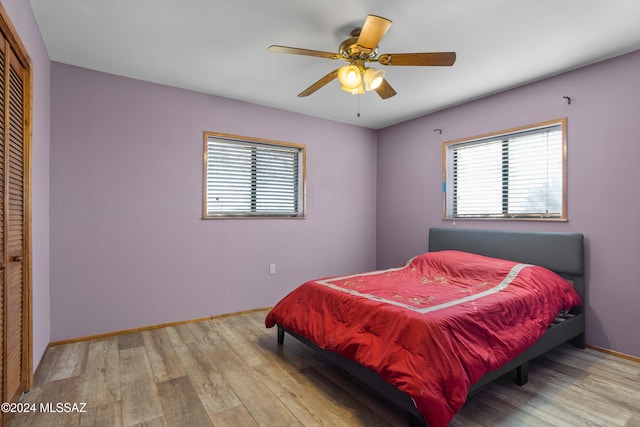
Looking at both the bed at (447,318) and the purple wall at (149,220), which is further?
the purple wall at (149,220)

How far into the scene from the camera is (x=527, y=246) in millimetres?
3131

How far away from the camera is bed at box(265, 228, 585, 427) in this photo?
5.57 ft

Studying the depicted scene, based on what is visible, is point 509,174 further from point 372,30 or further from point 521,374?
point 372,30

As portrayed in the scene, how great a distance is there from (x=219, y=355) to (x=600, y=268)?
10.7ft

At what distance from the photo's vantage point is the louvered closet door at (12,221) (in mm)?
1733

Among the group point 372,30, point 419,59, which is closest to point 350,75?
point 372,30

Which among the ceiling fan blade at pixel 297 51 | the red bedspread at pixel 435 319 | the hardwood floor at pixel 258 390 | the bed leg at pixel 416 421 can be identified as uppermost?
the ceiling fan blade at pixel 297 51

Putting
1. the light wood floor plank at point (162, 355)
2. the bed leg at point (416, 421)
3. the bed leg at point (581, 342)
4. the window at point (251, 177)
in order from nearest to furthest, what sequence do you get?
1. the bed leg at point (416, 421)
2. the light wood floor plank at point (162, 355)
3. the bed leg at point (581, 342)
4. the window at point (251, 177)

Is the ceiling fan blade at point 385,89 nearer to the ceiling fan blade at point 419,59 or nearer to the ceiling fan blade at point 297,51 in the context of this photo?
the ceiling fan blade at point 419,59

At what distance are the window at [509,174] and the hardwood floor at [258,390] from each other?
4.48ft

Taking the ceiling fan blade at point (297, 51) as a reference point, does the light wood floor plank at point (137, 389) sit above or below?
below

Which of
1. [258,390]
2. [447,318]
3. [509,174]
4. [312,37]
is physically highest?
[312,37]

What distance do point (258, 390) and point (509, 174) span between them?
10.5 feet

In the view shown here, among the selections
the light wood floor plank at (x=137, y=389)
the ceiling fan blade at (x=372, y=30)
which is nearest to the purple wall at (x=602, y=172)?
the ceiling fan blade at (x=372, y=30)
